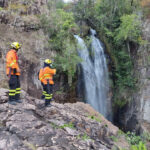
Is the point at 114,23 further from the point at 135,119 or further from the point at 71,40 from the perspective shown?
the point at 135,119

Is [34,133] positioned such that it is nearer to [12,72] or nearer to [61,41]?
[12,72]

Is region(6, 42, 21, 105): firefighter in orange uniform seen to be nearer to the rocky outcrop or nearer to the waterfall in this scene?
the rocky outcrop

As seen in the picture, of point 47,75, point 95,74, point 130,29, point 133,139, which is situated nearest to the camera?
point 47,75

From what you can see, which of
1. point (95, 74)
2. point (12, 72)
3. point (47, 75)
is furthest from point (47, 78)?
point (95, 74)

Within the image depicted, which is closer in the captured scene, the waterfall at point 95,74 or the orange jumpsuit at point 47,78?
the orange jumpsuit at point 47,78

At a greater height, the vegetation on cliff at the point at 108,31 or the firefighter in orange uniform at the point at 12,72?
the vegetation on cliff at the point at 108,31

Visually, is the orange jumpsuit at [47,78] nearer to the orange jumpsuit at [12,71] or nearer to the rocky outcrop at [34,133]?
the rocky outcrop at [34,133]

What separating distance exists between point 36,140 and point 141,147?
241 centimetres

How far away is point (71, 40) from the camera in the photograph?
1111 cm

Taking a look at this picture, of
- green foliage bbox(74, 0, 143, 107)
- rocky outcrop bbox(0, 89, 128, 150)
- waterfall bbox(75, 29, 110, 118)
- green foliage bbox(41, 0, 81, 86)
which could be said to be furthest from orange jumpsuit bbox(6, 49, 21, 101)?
green foliage bbox(74, 0, 143, 107)

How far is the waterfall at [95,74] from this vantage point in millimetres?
11766

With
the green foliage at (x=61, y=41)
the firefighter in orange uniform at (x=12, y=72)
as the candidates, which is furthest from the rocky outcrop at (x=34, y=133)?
the green foliage at (x=61, y=41)

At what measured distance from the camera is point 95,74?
12594mm

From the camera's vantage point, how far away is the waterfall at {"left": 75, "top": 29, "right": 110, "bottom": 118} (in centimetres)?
1177
